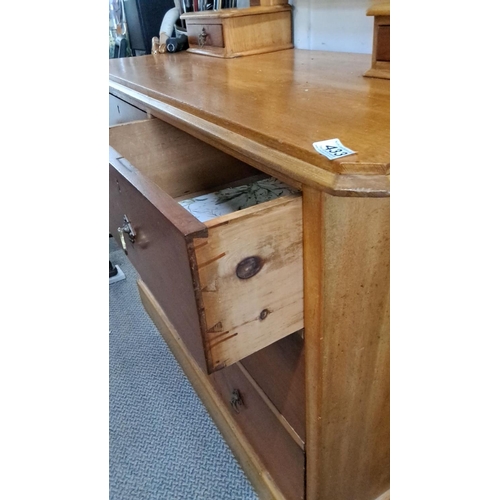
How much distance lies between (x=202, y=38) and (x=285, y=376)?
950 mm

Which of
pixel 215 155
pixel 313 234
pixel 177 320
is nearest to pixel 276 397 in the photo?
pixel 177 320

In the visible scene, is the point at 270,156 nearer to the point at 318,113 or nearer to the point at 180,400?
the point at 318,113

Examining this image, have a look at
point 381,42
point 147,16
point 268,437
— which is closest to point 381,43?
point 381,42

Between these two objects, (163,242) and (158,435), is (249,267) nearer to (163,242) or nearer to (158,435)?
(163,242)

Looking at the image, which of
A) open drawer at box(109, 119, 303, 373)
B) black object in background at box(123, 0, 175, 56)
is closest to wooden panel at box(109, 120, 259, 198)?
A: open drawer at box(109, 119, 303, 373)

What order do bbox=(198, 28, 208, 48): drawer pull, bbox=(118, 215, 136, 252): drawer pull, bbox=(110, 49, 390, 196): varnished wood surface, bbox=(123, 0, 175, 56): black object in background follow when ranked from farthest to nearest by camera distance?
1. bbox=(123, 0, 175, 56): black object in background
2. bbox=(198, 28, 208, 48): drawer pull
3. bbox=(118, 215, 136, 252): drawer pull
4. bbox=(110, 49, 390, 196): varnished wood surface

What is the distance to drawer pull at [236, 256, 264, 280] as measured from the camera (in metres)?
0.46

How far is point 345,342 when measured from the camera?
0.56m

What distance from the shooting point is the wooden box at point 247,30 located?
3.47 feet

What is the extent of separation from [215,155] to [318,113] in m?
0.41

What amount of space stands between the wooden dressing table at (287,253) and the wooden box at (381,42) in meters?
0.03

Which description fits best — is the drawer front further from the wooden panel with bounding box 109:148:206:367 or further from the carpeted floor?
the carpeted floor

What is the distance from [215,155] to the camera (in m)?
0.91

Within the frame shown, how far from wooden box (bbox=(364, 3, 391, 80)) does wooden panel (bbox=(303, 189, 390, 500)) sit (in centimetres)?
34
